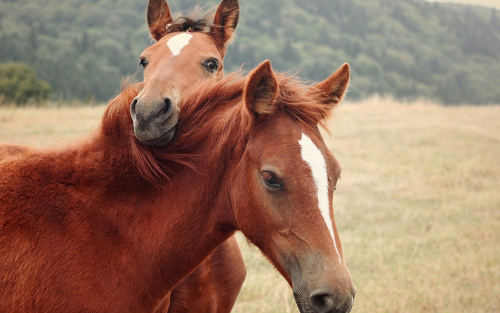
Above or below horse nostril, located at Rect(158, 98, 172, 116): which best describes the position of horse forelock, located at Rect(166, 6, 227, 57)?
below

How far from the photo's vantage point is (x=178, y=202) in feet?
7.93

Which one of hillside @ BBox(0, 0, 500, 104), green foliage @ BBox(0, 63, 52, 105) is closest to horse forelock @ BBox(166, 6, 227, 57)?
green foliage @ BBox(0, 63, 52, 105)

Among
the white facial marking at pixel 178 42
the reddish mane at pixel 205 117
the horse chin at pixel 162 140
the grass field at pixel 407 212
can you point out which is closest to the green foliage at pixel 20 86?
the grass field at pixel 407 212

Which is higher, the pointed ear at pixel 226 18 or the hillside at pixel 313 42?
the pointed ear at pixel 226 18

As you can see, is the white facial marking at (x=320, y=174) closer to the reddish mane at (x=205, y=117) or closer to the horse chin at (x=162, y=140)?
the reddish mane at (x=205, y=117)

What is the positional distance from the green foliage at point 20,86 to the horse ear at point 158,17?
69.1 ft

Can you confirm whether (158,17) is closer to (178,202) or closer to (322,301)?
(178,202)

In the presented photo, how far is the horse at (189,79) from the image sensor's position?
9.15ft

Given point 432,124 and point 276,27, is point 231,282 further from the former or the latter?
point 276,27

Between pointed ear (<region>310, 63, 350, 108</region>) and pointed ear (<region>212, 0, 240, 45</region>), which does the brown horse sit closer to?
pointed ear (<region>212, 0, 240, 45</region>)

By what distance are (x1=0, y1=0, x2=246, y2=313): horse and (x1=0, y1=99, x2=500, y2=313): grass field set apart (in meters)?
0.63

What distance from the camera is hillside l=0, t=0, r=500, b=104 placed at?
141ft

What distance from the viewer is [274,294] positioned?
17.2ft

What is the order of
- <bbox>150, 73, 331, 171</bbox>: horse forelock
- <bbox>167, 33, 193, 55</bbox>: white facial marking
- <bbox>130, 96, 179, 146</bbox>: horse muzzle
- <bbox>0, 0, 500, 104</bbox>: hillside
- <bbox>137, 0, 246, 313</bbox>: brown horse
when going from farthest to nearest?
<bbox>0, 0, 500, 104</bbox>: hillside
<bbox>167, 33, 193, 55</bbox>: white facial marking
<bbox>137, 0, 246, 313</bbox>: brown horse
<bbox>130, 96, 179, 146</bbox>: horse muzzle
<bbox>150, 73, 331, 171</bbox>: horse forelock
